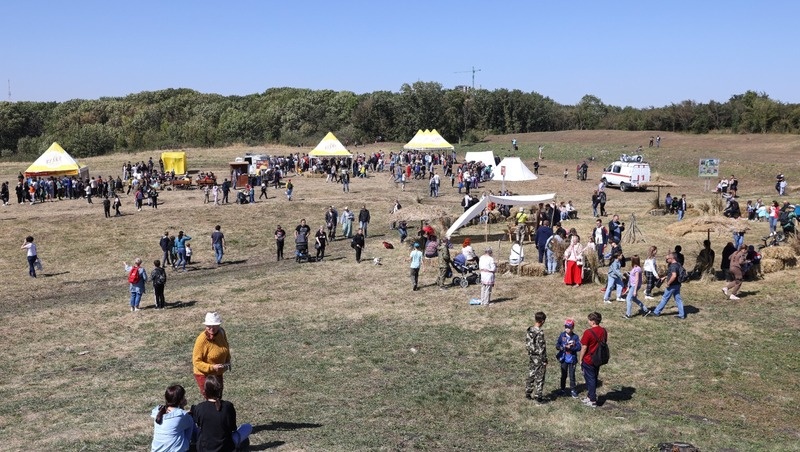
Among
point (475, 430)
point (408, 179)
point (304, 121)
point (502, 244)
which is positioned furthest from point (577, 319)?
point (304, 121)

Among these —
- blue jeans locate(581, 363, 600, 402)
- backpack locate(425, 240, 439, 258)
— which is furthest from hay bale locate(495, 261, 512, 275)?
blue jeans locate(581, 363, 600, 402)

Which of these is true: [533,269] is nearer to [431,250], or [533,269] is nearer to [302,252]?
[431,250]

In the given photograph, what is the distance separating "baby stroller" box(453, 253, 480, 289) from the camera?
20438mm

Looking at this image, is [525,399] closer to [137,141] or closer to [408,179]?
[408,179]

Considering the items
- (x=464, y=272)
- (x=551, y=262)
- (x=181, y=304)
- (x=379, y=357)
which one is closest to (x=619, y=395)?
(x=379, y=357)

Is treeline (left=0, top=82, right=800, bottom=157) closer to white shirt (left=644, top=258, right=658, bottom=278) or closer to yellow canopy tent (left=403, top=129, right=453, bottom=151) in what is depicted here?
yellow canopy tent (left=403, top=129, right=453, bottom=151)

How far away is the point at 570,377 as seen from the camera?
11.9 metres

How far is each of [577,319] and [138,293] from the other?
446 inches

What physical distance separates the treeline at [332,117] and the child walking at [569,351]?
69717 millimetres

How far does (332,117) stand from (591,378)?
87.5 m

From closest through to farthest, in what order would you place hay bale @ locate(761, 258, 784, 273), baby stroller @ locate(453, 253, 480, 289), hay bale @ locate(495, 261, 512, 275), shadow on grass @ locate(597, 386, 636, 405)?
shadow on grass @ locate(597, 386, 636, 405) → hay bale @ locate(761, 258, 784, 273) → baby stroller @ locate(453, 253, 480, 289) → hay bale @ locate(495, 261, 512, 275)

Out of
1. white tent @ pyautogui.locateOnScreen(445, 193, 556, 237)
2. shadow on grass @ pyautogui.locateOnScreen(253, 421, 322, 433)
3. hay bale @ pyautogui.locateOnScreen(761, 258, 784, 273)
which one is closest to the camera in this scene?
shadow on grass @ pyautogui.locateOnScreen(253, 421, 322, 433)

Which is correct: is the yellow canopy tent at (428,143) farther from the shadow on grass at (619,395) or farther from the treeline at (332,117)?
the shadow on grass at (619,395)

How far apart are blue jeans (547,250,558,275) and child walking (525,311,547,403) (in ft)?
31.0
